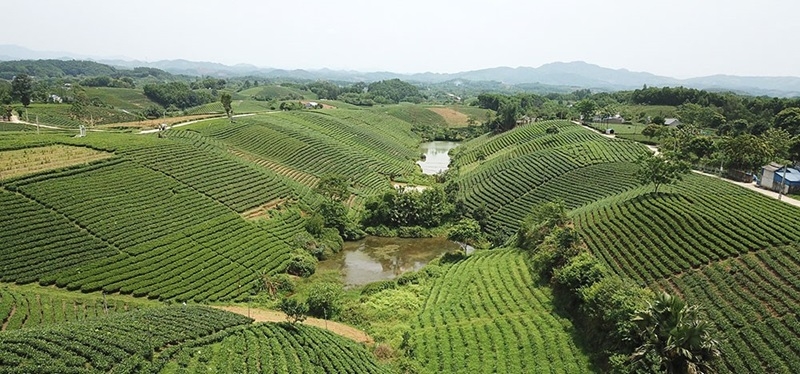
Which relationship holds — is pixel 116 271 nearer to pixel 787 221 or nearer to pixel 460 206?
pixel 460 206

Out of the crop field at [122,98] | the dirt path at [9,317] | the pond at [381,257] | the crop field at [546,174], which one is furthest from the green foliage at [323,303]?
the crop field at [122,98]

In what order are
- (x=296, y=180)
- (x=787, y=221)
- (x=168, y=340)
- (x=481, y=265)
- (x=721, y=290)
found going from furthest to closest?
(x=296, y=180) < (x=481, y=265) < (x=787, y=221) < (x=721, y=290) < (x=168, y=340)

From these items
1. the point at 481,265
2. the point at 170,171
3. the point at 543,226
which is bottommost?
the point at 481,265

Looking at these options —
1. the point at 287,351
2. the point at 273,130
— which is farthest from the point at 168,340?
the point at 273,130

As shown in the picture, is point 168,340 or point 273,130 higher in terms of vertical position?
point 273,130

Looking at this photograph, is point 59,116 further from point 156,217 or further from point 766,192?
point 766,192

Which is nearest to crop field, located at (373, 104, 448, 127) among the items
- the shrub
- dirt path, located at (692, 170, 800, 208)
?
dirt path, located at (692, 170, 800, 208)
